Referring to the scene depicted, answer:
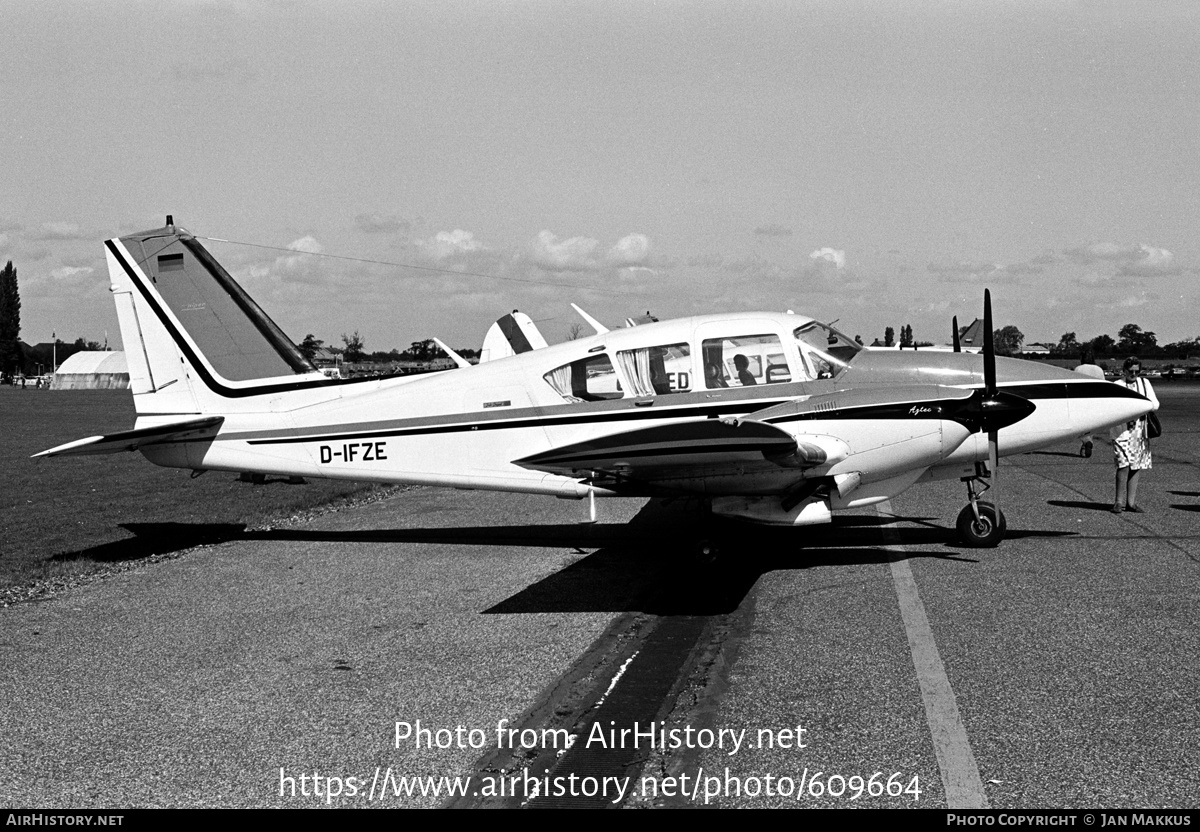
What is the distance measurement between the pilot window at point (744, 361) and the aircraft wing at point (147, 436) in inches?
226

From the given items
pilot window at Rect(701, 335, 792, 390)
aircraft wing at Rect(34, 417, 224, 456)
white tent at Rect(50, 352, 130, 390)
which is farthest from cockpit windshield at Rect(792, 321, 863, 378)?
white tent at Rect(50, 352, 130, 390)

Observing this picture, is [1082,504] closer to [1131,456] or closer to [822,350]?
[1131,456]

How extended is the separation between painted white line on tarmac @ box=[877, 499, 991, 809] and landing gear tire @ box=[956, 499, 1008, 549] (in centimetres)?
224

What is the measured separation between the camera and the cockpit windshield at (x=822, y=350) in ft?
31.8

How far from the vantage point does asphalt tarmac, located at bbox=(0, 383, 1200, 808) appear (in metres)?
4.63

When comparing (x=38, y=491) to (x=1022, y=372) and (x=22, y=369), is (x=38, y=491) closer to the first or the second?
(x=1022, y=372)

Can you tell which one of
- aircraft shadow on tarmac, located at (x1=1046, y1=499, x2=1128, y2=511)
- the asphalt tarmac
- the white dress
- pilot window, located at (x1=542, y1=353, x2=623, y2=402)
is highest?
pilot window, located at (x1=542, y1=353, x2=623, y2=402)

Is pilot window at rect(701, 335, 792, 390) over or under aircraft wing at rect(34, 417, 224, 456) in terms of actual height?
over

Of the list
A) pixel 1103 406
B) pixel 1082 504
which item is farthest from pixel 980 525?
pixel 1082 504

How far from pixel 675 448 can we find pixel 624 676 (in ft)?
7.81

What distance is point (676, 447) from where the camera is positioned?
8180 millimetres

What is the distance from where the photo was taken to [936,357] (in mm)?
9922

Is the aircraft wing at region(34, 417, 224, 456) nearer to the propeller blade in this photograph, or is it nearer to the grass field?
the grass field

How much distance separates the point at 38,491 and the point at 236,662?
12.8m
